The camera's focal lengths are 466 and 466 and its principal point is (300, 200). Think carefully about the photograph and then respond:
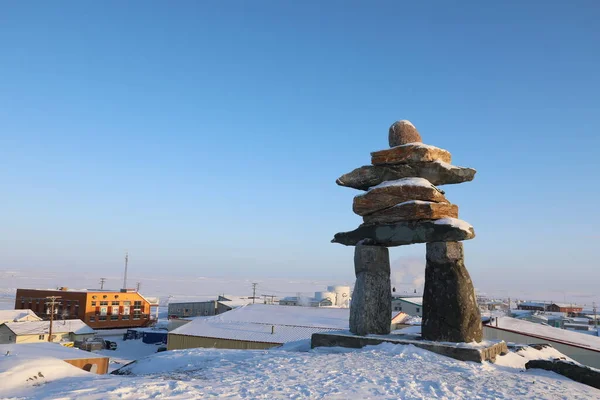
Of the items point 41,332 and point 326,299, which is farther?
point 326,299

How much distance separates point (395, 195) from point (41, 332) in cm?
4579

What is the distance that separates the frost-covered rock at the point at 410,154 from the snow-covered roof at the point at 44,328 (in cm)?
4508

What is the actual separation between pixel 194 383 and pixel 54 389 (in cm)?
234

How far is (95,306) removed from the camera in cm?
6488

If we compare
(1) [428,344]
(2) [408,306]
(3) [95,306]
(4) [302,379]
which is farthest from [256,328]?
(3) [95,306]

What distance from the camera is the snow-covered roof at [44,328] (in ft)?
152

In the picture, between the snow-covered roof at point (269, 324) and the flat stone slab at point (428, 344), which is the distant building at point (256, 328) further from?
the flat stone slab at point (428, 344)

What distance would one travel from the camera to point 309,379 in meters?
8.84

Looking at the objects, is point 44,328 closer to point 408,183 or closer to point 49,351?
point 49,351

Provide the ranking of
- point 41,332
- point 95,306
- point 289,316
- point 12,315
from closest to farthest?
1. point 289,316
2. point 41,332
3. point 12,315
4. point 95,306

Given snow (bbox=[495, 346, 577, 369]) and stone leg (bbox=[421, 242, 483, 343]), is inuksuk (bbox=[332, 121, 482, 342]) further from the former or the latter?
snow (bbox=[495, 346, 577, 369])

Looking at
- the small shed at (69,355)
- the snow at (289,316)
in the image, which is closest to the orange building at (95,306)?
the snow at (289,316)

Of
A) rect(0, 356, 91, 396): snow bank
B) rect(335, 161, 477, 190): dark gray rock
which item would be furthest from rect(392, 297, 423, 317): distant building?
rect(0, 356, 91, 396): snow bank

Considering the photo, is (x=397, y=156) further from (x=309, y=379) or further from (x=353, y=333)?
(x=309, y=379)
